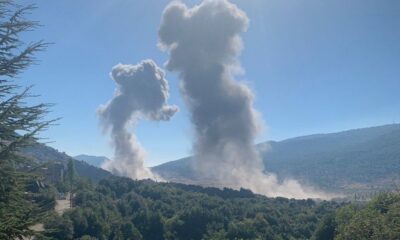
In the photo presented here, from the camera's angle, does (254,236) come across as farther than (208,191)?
No

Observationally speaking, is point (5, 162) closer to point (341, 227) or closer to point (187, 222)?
point (341, 227)

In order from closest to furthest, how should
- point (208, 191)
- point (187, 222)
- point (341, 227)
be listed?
point (341, 227) < point (187, 222) < point (208, 191)

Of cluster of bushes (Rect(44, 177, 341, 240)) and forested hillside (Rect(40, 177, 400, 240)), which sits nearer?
forested hillside (Rect(40, 177, 400, 240))

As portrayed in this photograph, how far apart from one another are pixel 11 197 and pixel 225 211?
256 ft

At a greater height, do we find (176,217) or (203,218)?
(176,217)

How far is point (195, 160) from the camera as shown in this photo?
139 metres

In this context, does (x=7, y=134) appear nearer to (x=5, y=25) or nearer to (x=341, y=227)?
(x=5, y=25)

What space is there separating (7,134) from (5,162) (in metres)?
1.03

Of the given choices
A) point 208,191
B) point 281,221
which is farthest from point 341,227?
point 208,191

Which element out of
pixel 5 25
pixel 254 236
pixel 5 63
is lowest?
pixel 254 236

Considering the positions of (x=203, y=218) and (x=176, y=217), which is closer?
(x=176, y=217)

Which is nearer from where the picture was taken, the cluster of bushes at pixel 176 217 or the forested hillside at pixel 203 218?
the forested hillside at pixel 203 218

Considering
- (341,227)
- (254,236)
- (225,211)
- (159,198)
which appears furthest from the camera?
Answer: (159,198)

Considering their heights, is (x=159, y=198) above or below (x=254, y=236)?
above
